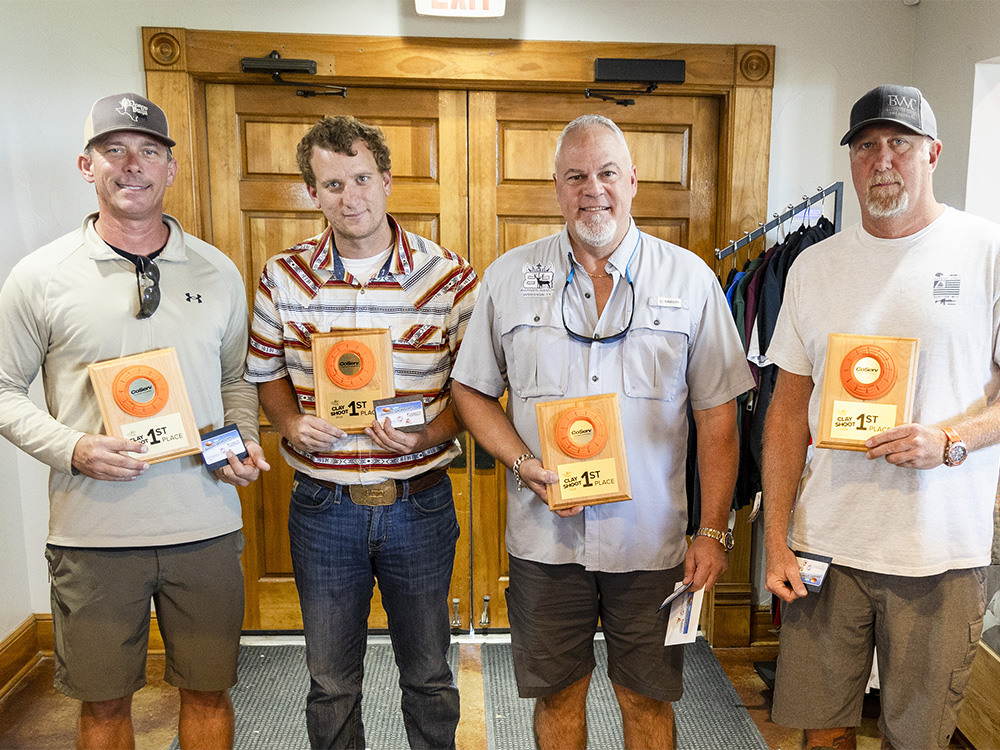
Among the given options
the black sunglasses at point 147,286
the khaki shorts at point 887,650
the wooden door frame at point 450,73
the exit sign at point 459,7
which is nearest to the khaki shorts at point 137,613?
the black sunglasses at point 147,286

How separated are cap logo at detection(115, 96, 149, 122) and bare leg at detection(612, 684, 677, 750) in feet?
5.77

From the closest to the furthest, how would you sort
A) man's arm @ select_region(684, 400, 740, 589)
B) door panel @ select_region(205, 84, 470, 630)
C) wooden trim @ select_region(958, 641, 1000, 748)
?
man's arm @ select_region(684, 400, 740, 589), wooden trim @ select_region(958, 641, 1000, 748), door panel @ select_region(205, 84, 470, 630)

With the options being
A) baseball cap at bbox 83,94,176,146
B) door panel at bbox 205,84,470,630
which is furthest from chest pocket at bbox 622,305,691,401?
door panel at bbox 205,84,470,630

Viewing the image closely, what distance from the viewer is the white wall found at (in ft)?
8.82

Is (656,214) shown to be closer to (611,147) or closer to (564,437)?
(611,147)

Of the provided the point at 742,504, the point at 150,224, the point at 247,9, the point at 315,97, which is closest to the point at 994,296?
the point at 742,504

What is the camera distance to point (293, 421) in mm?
1878

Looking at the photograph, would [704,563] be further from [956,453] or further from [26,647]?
[26,647]

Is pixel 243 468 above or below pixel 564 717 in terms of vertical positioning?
above

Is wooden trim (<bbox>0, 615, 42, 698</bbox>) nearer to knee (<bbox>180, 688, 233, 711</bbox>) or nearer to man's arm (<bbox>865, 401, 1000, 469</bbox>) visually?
knee (<bbox>180, 688, 233, 711</bbox>)

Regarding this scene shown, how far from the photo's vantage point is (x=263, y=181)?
2.95m

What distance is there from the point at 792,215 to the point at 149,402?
2218mm

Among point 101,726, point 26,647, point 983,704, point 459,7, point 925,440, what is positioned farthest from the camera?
point 26,647

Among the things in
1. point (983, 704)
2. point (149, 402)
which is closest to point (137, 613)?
point (149, 402)
